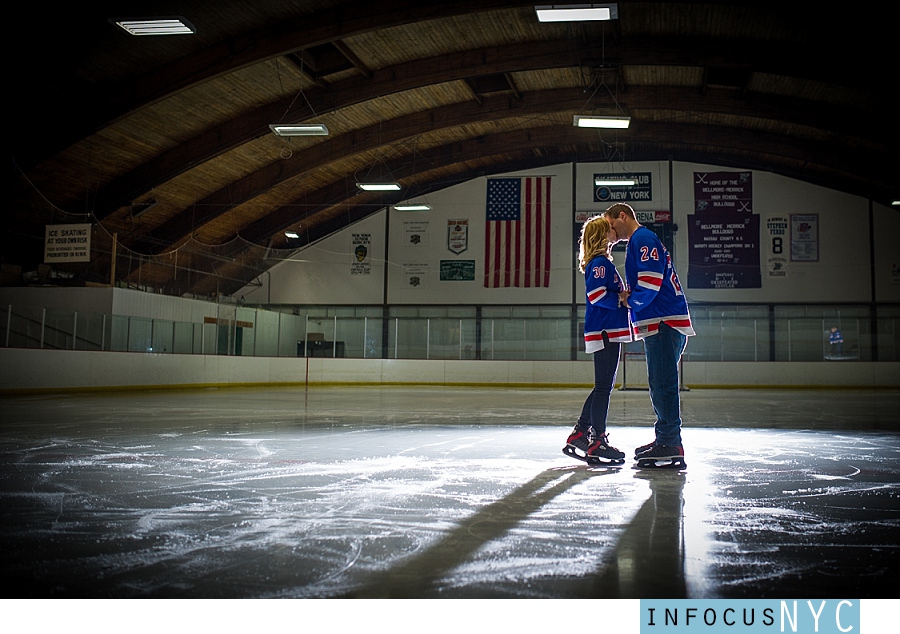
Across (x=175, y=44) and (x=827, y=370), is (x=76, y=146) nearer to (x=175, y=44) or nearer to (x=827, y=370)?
(x=175, y=44)

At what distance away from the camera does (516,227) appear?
911 inches

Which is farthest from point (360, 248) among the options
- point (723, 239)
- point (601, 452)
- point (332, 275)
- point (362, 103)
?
point (601, 452)

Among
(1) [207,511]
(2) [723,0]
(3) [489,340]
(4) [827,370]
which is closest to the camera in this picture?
(1) [207,511]

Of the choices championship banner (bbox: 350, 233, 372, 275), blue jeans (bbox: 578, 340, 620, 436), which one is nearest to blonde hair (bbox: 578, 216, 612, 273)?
blue jeans (bbox: 578, 340, 620, 436)

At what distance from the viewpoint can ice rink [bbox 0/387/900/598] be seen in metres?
1.85

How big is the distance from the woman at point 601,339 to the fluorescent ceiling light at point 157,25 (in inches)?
330

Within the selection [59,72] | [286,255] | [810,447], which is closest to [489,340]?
[286,255]

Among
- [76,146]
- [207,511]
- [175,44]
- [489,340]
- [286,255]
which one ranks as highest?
[175,44]

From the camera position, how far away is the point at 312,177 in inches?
871

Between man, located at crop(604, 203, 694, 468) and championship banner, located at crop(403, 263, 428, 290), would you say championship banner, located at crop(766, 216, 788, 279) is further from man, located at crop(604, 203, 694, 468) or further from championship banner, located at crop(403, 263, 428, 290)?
man, located at crop(604, 203, 694, 468)

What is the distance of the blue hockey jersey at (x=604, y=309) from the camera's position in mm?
4074

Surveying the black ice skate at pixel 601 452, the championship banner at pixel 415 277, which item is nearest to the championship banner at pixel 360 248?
the championship banner at pixel 415 277

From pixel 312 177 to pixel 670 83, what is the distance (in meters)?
11.0

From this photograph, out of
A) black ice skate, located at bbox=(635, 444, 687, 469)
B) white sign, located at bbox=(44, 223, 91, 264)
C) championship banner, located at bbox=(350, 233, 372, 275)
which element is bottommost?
black ice skate, located at bbox=(635, 444, 687, 469)
